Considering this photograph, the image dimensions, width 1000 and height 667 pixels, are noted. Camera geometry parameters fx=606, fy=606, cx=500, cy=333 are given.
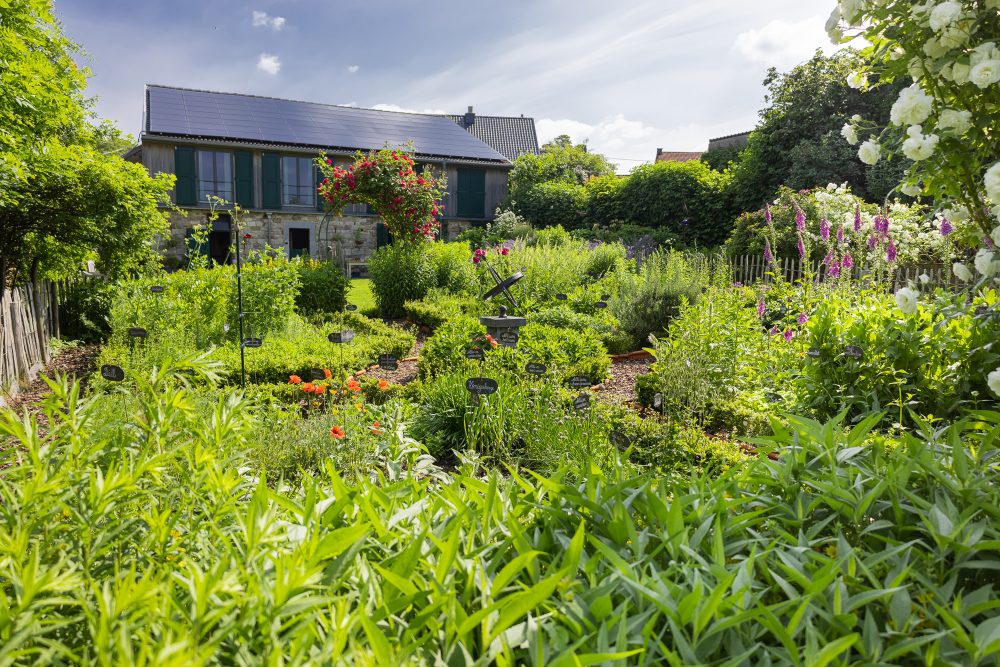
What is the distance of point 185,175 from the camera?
17172 mm

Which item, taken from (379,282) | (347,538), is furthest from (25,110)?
(347,538)

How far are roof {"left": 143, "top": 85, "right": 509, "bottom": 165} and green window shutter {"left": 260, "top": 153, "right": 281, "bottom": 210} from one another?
52cm

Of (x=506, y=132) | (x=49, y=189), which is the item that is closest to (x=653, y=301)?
(x=49, y=189)

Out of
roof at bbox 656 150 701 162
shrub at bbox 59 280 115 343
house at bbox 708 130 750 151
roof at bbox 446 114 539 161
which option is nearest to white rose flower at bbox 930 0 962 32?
shrub at bbox 59 280 115 343

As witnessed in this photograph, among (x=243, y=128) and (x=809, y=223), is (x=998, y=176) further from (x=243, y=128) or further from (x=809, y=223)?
(x=243, y=128)

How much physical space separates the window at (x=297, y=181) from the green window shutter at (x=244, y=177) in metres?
0.93

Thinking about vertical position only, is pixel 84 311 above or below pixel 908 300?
below

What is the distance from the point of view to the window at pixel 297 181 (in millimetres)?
18641

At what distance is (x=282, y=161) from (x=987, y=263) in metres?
19.1

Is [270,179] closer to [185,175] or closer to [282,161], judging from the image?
[282,161]

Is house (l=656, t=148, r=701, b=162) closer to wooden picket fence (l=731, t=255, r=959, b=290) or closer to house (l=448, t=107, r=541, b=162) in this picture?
house (l=448, t=107, r=541, b=162)

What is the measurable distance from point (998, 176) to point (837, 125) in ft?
54.2

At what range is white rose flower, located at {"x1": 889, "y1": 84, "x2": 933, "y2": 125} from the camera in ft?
6.66

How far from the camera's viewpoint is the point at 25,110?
218 inches
